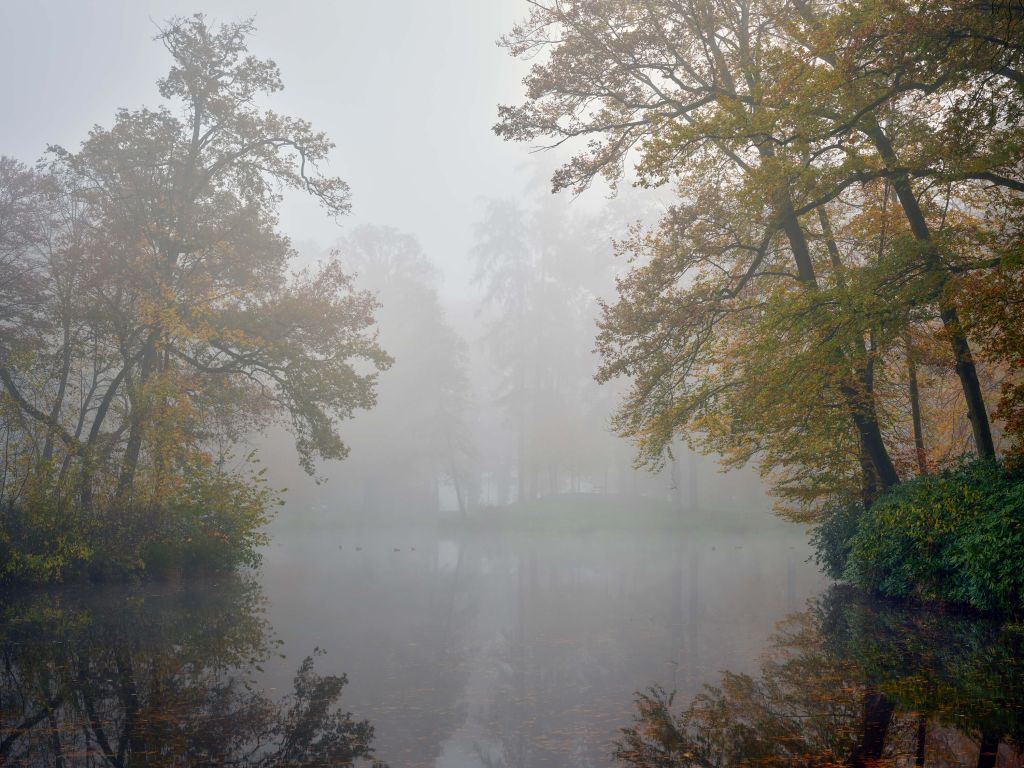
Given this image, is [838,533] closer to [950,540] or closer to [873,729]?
[950,540]

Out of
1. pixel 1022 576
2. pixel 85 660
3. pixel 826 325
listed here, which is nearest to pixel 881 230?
pixel 826 325

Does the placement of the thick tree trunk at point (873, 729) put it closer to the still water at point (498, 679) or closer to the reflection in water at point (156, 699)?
the still water at point (498, 679)

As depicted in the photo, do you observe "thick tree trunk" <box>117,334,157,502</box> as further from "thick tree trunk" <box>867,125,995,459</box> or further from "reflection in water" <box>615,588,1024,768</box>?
Result: "thick tree trunk" <box>867,125,995,459</box>

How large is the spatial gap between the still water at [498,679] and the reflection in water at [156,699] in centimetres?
3

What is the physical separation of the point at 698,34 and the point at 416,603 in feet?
40.2

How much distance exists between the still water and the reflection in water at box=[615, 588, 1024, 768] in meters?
0.03

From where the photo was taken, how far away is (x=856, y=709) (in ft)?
20.3

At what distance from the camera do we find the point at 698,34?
1363cm

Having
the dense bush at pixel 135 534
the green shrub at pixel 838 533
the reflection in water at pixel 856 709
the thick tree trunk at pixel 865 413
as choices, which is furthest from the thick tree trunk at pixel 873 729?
the dense bush at pixel 135 534

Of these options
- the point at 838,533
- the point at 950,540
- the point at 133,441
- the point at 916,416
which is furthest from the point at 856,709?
the point at 133,441

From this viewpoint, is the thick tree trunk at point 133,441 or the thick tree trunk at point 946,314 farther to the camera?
the thick tree trunk at point 133,441

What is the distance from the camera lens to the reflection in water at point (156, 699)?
213 inches

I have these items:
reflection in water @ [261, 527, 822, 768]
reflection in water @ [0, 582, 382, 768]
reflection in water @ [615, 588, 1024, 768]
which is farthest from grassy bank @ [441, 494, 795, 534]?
reflection in water @ [615, 588, 1024, 768]

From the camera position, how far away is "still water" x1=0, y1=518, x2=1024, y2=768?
5.47m
